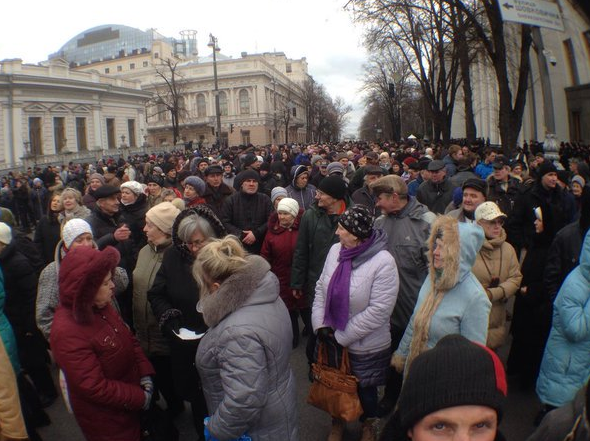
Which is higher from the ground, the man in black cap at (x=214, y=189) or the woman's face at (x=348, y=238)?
the man in black cap at (x=214, y=189)

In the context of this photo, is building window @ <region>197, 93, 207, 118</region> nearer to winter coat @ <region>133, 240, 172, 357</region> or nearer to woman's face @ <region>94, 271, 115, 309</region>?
winter coat @ <region>133, 240, 172, 357</region>

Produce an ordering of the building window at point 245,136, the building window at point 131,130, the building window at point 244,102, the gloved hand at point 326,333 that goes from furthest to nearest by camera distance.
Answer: the building window at point 245,136, the building window at point 244,102, the building window at point 131,130, the gloved hand at point 326,333

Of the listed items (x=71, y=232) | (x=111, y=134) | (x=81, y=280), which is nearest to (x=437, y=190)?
(x=71, y=232)

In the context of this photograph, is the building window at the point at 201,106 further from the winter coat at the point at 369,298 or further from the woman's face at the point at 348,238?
the winter coat at the point at 369,298

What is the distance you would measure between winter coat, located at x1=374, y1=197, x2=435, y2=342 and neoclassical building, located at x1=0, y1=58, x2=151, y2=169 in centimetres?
3349

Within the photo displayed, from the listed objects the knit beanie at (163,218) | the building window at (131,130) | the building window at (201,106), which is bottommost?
the knit beanie at (163,218)

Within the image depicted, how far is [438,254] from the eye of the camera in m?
3.02

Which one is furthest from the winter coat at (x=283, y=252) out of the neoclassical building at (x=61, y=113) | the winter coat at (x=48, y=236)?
the neoclassical building at (x=61, y=113)

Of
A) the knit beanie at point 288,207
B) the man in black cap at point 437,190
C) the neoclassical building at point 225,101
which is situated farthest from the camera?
the neoclassical building at point 225,101

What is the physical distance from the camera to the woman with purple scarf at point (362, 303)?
10.9 feet

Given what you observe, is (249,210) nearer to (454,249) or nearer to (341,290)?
(341,290)

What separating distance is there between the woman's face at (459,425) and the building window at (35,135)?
165 feet

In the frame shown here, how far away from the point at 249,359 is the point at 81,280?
1.11 metres

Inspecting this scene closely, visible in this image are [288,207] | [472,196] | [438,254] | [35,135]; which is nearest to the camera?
[438,254]
